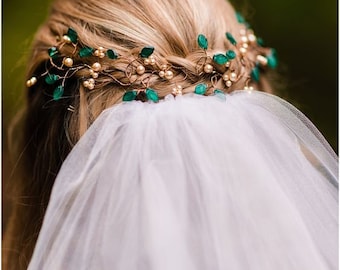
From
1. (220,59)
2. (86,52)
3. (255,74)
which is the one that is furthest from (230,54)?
(86,52)

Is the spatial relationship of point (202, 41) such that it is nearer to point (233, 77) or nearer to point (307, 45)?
point (233, 77)

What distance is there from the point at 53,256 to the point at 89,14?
0.43m

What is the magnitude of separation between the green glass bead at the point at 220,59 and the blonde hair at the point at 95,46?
26 mm

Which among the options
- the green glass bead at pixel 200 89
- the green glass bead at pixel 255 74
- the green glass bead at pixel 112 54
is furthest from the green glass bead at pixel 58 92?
the green glass bead at pixel 255 74

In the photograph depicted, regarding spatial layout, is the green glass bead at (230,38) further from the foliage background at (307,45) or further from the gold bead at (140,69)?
the foliage background at (307,45)

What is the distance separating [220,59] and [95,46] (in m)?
0.22

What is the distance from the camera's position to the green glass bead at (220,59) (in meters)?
0.93

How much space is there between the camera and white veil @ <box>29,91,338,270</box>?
0.77m

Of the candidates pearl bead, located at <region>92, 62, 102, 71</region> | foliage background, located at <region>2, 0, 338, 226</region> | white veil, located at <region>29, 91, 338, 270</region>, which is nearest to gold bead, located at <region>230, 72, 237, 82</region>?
white veil, located at <region>29, 91, 338, 270</region>

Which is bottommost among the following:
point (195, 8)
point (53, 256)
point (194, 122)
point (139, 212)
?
point (53, 256)

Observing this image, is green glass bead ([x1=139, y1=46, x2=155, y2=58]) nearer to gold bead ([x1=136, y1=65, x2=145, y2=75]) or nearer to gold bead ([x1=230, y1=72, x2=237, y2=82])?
gold bead ([x1=136, y1=65, x2=145, y2=75])

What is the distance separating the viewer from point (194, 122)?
819 mm

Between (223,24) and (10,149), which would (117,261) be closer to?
(223,24)

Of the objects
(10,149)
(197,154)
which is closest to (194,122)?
(197,154)
